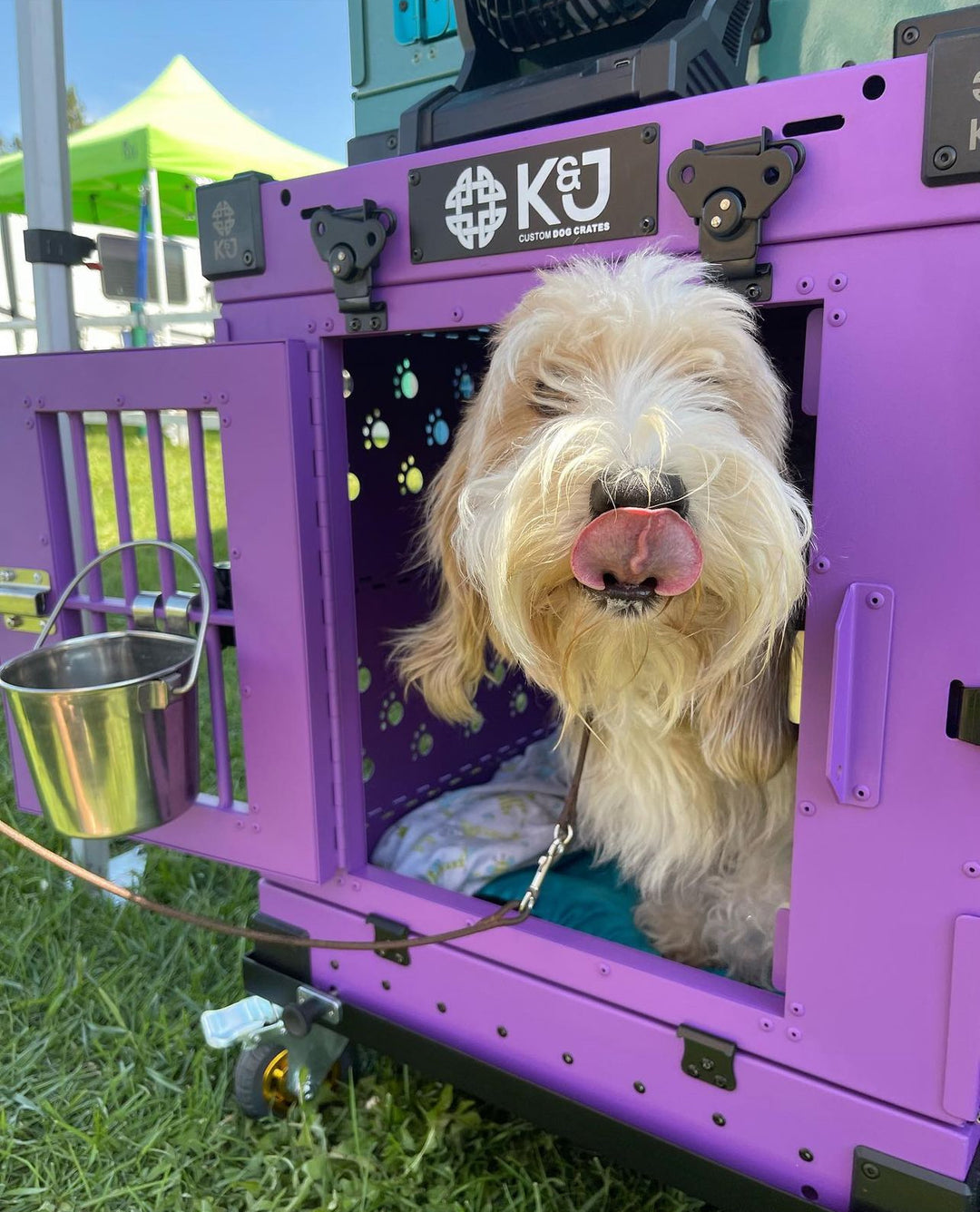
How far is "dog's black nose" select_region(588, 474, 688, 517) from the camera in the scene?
1029 mm

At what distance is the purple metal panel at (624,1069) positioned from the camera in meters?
1.17

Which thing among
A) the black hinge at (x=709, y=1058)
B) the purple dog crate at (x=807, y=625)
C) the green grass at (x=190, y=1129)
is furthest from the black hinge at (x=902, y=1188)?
the green grass at (x=190, y=1129)

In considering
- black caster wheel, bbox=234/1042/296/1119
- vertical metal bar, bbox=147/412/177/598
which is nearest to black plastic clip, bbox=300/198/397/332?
vertical metal bar, bbox=147/412/177/598

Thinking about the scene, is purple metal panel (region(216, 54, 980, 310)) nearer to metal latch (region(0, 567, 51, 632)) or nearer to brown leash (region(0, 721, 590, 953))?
brown leash (region(0, 721, 590, 953))

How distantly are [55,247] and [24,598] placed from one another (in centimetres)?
83

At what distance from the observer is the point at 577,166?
1.18m

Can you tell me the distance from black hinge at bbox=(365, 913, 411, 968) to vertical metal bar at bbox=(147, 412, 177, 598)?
633 mm

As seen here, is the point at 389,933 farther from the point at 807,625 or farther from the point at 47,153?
the point at 47,153

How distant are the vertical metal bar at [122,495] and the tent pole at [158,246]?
8.84 metres

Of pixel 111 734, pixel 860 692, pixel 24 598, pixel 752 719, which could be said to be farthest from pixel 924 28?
pixel 24 598

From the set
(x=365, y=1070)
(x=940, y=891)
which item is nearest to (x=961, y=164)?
(x=940, y=891)

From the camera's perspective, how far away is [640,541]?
1019 millimetres

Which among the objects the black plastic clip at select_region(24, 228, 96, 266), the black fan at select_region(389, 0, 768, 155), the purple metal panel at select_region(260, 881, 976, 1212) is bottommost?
the purple metal panel at select_region(260, 881, 976, 1212)

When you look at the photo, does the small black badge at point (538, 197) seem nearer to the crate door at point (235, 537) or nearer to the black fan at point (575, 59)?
A: the black fan at point (575, 59)
